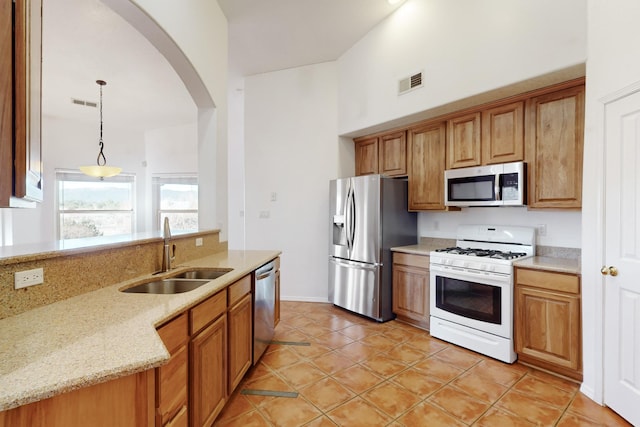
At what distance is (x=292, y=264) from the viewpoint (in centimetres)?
447

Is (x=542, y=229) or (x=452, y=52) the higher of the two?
(x=452, y=52)

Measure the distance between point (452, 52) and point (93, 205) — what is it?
6.33 meters

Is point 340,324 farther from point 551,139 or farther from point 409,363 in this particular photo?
point 551,139

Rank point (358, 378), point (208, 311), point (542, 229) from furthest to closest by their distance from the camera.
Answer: point (542, 229) → point (358, 378) → point (208, 311)

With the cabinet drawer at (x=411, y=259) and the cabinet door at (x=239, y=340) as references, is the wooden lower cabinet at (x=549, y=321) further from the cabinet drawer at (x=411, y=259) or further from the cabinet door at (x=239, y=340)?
the cabinet door at (x=239, y=340)

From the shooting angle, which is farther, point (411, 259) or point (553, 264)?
point (411, 259)

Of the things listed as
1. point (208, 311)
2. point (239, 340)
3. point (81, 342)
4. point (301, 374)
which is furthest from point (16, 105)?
point (301, 374)

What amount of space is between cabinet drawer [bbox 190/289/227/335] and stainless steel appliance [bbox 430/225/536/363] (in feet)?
6.97

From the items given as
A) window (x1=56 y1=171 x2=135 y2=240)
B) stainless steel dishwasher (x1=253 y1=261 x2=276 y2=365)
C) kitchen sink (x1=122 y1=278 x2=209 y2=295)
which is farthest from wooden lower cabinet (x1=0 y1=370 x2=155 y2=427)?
window (x1=56 y1=171 x2=135 y2=240)

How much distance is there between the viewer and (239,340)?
2117mm

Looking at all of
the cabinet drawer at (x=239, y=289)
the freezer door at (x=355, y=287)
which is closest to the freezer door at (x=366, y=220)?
the freezer door at (x=355, y=287)

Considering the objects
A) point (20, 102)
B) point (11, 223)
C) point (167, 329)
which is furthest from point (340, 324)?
point (11, 223)

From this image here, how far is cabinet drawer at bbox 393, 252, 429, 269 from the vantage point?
328 centimetres

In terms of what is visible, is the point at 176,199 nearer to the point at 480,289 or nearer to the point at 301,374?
the point at 301,374
